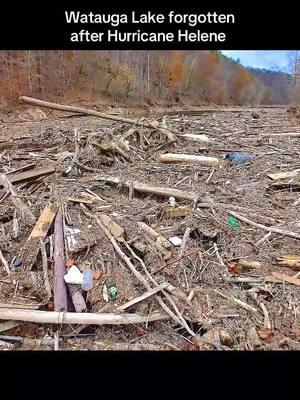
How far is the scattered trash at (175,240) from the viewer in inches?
175

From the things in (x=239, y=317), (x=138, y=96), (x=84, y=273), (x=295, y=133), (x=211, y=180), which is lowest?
(x=239, y=317)

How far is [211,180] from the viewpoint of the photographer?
676cm

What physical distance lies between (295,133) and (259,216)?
6.86 metres

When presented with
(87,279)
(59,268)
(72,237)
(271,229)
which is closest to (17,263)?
(59,268)

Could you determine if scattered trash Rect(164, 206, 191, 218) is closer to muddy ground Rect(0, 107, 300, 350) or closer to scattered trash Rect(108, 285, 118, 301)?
muddy ground Rect(0, 107, 300, 350)

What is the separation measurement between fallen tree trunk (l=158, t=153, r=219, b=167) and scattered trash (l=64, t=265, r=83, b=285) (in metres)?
4.54

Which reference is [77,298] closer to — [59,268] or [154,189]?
[59,268]

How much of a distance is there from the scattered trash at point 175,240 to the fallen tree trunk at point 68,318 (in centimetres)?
124

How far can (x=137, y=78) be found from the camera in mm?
25953

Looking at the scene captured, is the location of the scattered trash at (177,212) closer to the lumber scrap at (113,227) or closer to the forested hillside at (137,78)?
the lumber scrap at (113,227)

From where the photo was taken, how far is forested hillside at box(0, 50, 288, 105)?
819 inches

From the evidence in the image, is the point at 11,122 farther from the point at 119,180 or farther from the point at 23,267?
the point at 23,267

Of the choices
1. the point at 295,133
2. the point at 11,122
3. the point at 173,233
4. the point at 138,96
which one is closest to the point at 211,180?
the point at 173,233

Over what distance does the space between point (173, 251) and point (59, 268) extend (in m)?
1.35
